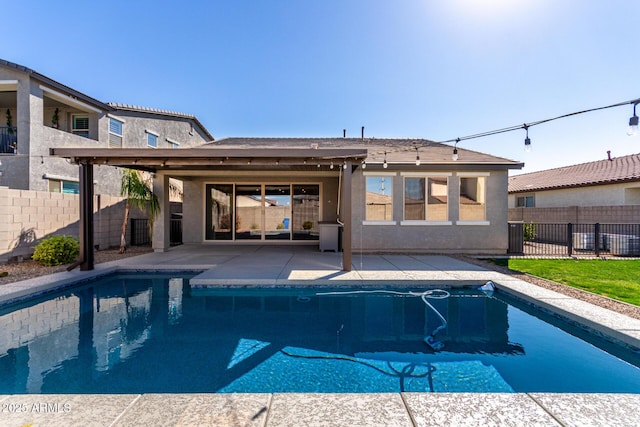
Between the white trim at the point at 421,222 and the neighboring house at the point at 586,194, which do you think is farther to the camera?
the neighboring house at the point at 586,194

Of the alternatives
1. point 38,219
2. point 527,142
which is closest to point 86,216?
point 38,219

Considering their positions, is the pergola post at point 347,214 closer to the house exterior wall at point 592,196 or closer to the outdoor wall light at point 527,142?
the outdoor wall light at point 527,142

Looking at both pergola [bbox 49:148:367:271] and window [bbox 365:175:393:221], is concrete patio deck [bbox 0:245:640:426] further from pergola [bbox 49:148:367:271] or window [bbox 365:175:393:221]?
Answer: window [bbox 365:175:393:221]

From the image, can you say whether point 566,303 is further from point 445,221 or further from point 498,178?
point 498,178

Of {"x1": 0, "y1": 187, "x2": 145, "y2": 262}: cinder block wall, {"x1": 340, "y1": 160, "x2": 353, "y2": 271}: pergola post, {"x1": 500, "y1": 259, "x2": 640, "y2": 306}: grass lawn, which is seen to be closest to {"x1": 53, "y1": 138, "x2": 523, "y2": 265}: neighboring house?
{"x1": 340, "y1": 160, "x2": 353, "y2": 271}: pergola post

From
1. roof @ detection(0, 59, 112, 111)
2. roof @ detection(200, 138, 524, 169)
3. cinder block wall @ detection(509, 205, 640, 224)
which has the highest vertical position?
roof @ detection(0, 59, 112, 111)

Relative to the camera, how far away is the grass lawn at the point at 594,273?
5.91 metres

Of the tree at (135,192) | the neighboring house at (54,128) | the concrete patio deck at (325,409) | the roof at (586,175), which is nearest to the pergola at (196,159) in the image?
the tree at (135,192)

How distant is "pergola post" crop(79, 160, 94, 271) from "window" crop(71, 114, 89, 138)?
9.55m

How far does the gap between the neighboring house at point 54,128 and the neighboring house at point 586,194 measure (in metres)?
22.3

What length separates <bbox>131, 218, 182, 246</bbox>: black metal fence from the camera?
1279 cm

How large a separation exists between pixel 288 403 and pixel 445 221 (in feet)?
31.2

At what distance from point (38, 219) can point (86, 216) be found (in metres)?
2.98

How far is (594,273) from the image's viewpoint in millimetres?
7613
